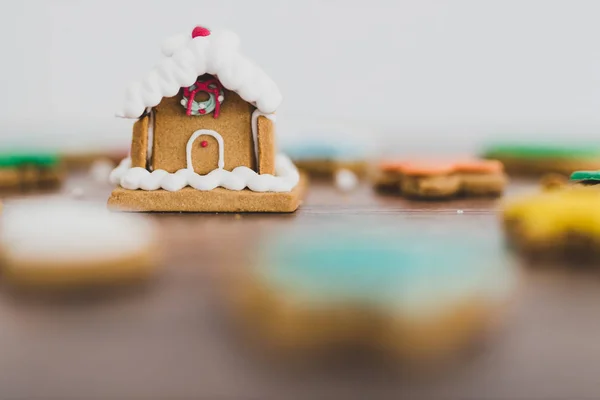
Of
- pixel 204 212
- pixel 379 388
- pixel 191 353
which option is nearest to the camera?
pixel 379 388

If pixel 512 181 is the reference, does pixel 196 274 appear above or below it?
below

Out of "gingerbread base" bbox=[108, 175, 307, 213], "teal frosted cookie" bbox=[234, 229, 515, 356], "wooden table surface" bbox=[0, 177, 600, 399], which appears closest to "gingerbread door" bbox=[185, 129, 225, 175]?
"gingerbread base" bbox=[108, 175, 307, 213]

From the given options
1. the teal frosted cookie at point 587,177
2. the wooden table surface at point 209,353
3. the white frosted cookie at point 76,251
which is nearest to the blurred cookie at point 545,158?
the teal frosted cookie at point 587,177

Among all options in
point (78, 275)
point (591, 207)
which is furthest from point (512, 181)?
point (78, 275)

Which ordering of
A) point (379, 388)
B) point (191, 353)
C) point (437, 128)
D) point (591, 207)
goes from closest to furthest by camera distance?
point (379, 388), point (191, 353), point (591, 207), point (437, 128)

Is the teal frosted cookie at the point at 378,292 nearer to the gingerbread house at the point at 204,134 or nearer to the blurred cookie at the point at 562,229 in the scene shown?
the blurred cookie at the point at 562,229

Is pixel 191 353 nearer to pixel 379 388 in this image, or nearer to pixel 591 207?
pixel 379 388
